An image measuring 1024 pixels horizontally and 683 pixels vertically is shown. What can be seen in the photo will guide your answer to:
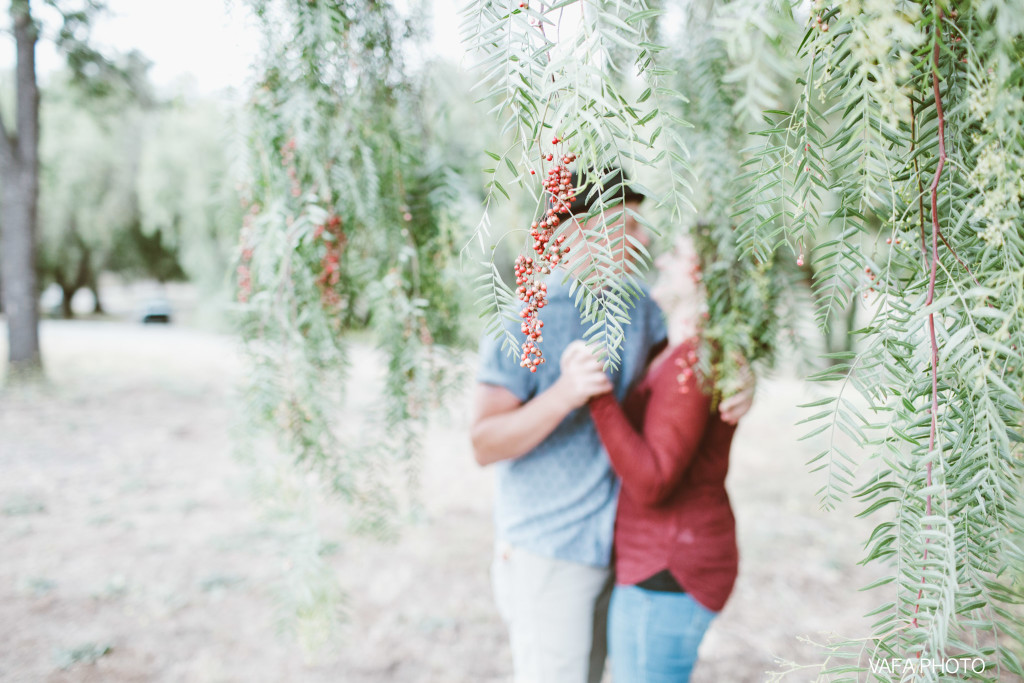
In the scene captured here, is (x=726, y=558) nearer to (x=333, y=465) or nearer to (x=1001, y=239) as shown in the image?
(x=333, y=465)

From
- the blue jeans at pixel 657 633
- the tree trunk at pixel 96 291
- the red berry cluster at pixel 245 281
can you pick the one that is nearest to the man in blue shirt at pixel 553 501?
the blue jeans at pixel 657 633

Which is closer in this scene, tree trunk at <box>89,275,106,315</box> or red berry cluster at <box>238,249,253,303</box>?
red berry cluster at <box>238,249,253,303</box>

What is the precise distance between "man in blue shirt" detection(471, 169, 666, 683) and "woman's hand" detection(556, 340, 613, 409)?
0.13 metres

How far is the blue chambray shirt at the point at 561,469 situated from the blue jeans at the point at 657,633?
0.43 ft

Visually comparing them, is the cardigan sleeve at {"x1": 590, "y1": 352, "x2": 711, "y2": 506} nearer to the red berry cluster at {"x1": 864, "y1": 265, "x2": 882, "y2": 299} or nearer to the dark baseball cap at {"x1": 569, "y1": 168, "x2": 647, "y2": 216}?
the dark baseball cap at {"x1": 569, "y1": 168, "x2": 647, "y2": 216}

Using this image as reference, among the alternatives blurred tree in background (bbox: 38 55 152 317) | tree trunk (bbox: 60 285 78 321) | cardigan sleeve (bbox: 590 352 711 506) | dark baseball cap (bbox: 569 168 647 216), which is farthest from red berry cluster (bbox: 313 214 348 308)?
tree trunk (bbox: 60 285 78 321)

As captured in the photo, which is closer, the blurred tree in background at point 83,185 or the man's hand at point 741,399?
the man's hand at point 741,399

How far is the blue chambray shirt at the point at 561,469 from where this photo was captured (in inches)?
56.0

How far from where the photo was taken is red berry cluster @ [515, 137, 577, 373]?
0.52m

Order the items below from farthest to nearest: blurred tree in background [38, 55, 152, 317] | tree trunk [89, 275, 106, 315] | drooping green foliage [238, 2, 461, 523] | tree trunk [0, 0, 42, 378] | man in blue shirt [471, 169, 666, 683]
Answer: tree trunk [89, 275, 106, 315] < blurred tree in background [38, 55, 152, 317] < tree trunk [0, 0, 42, 378] < man in blue shirt [471, 169, 666, 683] < drooping green foliage [238, 2, 461, 523]

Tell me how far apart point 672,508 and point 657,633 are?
0.28 metres

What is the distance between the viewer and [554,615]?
1422mm

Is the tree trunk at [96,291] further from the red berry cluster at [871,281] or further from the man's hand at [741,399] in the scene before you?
the red berry cluster at [871,281]

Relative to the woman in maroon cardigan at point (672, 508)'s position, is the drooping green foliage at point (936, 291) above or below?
above
